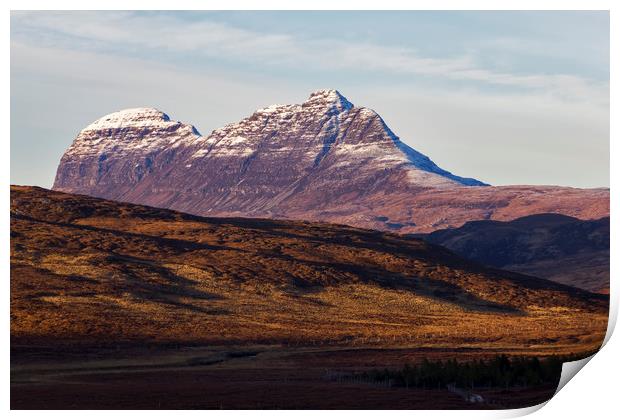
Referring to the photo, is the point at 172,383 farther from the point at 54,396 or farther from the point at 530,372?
the point at 530,372

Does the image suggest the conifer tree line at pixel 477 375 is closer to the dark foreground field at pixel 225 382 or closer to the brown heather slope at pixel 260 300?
the dark foreground field at pixel 225 382

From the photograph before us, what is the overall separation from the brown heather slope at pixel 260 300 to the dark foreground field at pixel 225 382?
9542 mm

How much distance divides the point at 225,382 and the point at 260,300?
68.4 meters

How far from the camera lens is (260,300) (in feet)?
513

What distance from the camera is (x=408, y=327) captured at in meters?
139

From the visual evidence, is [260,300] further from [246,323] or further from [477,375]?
[477,375]

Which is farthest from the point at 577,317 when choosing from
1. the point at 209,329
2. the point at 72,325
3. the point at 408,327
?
the point at 72,325

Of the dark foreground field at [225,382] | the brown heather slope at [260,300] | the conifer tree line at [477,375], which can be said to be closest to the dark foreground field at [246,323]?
the dark foreground field at [225,382]

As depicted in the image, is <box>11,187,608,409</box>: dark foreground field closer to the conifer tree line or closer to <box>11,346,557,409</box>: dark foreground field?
<box>11,346,557,409</box>: dark foreground field

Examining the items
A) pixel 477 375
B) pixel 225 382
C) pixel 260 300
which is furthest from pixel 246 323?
pixel 477 375

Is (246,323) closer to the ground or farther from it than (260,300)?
closer to the ground

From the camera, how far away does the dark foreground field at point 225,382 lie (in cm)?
7375

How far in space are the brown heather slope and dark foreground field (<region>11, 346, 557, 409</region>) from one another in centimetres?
954

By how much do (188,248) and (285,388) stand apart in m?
112
